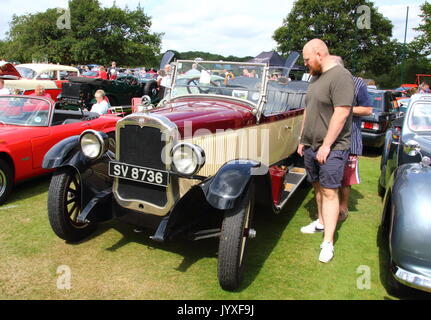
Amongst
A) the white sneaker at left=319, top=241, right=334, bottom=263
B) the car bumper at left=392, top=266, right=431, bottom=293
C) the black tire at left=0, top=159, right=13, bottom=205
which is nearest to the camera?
the car bumper at left=392, top=266, right=431, bottom=293

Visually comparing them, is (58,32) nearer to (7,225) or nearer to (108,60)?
(108,60)

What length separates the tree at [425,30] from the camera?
27.0 metres

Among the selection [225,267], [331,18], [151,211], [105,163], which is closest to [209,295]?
[225,267]

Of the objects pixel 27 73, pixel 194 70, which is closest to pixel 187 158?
pixel 194 70

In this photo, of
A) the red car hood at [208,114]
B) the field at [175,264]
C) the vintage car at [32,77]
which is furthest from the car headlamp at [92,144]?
the vintage car at [32,77]

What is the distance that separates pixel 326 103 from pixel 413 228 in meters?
1.32

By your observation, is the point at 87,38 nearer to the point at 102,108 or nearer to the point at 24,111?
the point at 102,108

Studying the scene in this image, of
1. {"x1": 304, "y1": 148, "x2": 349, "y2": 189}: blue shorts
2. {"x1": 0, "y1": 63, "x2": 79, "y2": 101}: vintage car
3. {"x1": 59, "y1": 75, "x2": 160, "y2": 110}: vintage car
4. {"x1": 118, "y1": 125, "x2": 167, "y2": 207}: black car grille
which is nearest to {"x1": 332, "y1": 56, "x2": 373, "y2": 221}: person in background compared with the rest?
{"x1": 304, "y1": 148, "x2": 349, "y2": 189}: blue shorts

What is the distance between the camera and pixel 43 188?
521 cm

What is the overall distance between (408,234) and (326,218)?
1016mm

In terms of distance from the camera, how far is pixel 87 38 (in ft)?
120

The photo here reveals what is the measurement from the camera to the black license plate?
9.69 feet

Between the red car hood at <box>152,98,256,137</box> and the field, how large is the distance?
1241mm

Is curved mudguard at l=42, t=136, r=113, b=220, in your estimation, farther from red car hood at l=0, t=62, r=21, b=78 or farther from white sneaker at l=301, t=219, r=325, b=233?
red car hood at l=0, t=62, r=21, b=78
